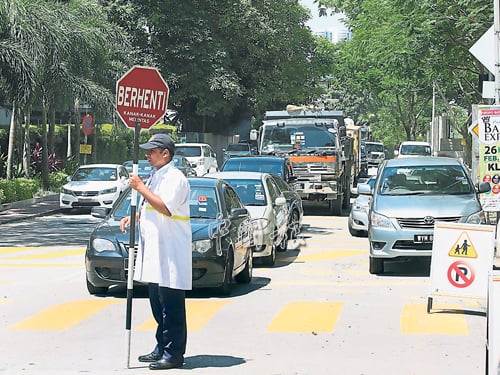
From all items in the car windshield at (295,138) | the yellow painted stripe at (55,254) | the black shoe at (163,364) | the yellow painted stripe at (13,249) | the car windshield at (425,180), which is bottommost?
the yellow painted stripe at (13,249)

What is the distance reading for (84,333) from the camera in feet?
33.0

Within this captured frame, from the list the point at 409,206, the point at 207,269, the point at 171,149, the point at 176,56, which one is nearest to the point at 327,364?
the point at 171,149

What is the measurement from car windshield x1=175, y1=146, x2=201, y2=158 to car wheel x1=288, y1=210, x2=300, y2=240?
21089mm

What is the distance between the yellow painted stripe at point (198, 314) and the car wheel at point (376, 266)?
11.9 feet

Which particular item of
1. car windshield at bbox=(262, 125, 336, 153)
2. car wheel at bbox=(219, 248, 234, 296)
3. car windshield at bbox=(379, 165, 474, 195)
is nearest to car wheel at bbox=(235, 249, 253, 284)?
car wheel at bbox=(219, 248, 234, 296)

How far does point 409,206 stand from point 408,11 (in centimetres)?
1294

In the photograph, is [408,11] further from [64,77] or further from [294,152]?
[64,77]

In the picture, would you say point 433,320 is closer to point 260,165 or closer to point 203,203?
point 203,203

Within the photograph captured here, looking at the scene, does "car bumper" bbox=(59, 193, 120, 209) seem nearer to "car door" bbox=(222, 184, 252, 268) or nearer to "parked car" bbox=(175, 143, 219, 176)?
"parked car" bbox=(175, 143, 219, 176)

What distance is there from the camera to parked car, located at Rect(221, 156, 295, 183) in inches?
917

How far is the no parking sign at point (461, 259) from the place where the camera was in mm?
10992

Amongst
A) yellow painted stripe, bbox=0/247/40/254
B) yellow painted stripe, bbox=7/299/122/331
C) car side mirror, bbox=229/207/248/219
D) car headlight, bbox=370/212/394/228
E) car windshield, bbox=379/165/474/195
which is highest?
car windshield, bbox=379/165/474/195

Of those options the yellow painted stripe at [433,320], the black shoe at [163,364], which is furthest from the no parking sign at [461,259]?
the black shoe at [163,364]

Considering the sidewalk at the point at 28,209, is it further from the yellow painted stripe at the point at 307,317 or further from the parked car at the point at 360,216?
the yellow painted stripe at the point at 307,317
